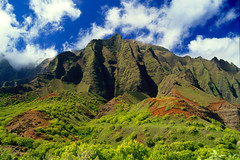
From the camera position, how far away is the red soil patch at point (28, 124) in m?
49.2

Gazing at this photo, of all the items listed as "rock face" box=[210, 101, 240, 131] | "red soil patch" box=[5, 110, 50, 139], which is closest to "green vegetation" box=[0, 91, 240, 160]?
"red soil patch" box=[5, 110, 50, 139]

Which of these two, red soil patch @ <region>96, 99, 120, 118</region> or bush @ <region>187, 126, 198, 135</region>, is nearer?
bush @ <region>187, 126, 198, 135</region>

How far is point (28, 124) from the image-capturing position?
5428cm

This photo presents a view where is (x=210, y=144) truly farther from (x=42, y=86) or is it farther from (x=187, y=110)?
(x=42, y=86)

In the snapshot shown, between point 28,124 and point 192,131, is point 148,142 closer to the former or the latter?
point 192,131

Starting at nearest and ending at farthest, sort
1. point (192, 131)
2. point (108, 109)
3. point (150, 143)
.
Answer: point (192, 131), point (150, 143), point (108, 109)

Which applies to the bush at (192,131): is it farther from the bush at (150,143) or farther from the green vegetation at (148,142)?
the bush at (150,143)

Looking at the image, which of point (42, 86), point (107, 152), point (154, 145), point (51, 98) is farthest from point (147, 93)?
point (107, 152)

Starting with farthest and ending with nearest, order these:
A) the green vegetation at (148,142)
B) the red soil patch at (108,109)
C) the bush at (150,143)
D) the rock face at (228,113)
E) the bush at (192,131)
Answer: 1. the red soil patch at (108,109)
2. the rock face at (228,113)
3. the bush at (150,143)
4. the bush at (192,131)
5. the green vegetation at (148,142)

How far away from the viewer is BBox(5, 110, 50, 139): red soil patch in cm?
4916

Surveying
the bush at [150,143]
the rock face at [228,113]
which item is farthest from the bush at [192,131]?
the rock face at [228,113]

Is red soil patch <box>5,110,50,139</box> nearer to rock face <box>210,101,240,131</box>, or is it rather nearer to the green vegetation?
the green vegetation

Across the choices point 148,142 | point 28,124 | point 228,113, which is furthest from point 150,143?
point 228,113

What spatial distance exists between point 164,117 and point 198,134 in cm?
1388
